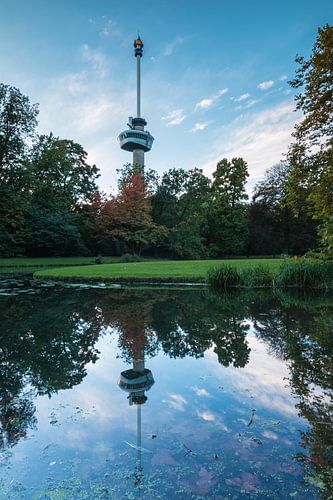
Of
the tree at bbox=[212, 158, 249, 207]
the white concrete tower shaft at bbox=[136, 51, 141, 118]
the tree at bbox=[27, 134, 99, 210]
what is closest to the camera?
the tree at bbox=[27, 134, 99, 210]

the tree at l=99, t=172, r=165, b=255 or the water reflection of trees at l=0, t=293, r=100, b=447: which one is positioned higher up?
the tree at l=99, t=172, r=165, b=255

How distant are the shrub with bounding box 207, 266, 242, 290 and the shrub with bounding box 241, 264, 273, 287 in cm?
25

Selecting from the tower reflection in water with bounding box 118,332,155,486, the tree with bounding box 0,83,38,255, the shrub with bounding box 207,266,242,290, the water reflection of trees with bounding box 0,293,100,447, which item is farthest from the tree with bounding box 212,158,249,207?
the tower reflection in water with bounding box 118,332,155,486

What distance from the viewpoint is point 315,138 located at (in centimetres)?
713

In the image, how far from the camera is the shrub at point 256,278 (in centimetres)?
1129

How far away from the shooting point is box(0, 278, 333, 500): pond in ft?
5.66

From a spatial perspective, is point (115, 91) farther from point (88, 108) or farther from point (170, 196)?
point (170, 196)

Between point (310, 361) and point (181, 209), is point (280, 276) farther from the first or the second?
point (181, 209)

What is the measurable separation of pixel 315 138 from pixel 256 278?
5499mm

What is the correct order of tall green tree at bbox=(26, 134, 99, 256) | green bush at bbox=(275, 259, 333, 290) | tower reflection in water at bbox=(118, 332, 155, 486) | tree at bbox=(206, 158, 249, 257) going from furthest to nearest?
1. tree at bbox=(206, 158, 249, 257)
2. tall green tree at bbox=(26, 134, 99, 256)
3. green bush at bbox=(275, 259, 333, 290)
4. tower reflection in water at bbox=(118, 332, 155, 486)

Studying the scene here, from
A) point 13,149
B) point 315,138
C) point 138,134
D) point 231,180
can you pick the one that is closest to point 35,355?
point 315,138

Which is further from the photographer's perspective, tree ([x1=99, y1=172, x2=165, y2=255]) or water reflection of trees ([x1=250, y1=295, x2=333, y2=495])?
tree ([x1=99, y1=172, x2=165, y2=255])

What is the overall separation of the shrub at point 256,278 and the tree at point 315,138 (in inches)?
168

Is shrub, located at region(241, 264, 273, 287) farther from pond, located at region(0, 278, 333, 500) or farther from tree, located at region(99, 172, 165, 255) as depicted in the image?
tree, located at region(99, 172, 165, 255)
